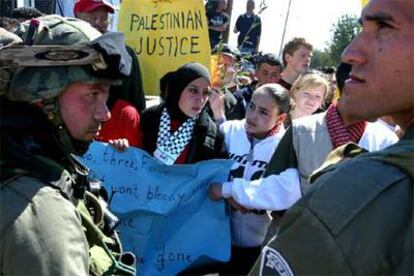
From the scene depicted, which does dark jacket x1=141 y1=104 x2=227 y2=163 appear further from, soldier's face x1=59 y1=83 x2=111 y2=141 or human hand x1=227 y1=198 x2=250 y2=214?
soldier's face x1=59 y1=83 x2=111 y2=141

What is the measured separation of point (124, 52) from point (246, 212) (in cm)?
161

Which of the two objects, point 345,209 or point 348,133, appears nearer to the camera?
point 345,209

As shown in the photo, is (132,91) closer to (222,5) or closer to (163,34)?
(163,34)

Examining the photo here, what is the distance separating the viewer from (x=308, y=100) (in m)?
4.39

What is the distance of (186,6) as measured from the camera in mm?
4418

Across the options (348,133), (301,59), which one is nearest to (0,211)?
(348,133)

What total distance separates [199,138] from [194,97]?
0.33 meters

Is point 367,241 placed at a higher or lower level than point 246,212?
higher

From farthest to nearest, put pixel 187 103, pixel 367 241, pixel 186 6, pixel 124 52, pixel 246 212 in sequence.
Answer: pixel 186 6
pixel 187 103
pixel 246 212
pixel 124 52
pixel 367 241

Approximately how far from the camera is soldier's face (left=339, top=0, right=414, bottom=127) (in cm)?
118

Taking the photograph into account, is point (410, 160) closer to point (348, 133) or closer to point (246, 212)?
point (348, 133)

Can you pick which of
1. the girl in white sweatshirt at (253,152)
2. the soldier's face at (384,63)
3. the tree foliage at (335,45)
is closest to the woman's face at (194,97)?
the girl in white sweatshirt at (253,152)

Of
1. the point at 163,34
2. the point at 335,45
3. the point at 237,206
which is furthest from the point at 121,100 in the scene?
the point at 335,45

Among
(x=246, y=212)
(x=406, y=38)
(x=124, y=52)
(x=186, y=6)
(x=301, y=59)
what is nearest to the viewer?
(x=406, y=38)
